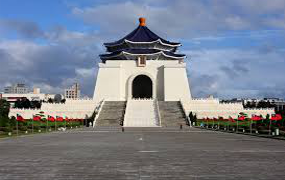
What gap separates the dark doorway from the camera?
59.9 m

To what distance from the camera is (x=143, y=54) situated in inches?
2146

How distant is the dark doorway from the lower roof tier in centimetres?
510

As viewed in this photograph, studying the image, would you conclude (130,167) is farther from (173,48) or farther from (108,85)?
(173,48)

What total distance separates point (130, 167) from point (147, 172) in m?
0.79

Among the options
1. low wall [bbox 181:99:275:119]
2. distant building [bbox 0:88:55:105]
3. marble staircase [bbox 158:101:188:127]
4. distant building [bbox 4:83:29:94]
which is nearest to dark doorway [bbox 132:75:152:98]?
low wall [bbox 181:99:275:119]

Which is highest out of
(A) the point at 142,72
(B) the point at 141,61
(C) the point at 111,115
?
(B) the point at 141,61

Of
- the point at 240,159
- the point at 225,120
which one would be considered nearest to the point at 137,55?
the point at 225,120

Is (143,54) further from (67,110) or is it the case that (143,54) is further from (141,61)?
(67,110)

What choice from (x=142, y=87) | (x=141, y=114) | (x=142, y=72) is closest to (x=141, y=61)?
(x=142, y=72)

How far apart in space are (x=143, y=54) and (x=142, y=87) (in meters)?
7.62

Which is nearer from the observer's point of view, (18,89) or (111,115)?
(111,115)

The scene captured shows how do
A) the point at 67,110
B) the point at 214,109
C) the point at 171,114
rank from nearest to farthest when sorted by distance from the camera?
the point at 171,114 < the point at 67,110 < the point at 214,109

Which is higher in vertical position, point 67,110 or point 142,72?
point 142,72

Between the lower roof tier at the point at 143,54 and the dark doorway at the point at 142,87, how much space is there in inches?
201
